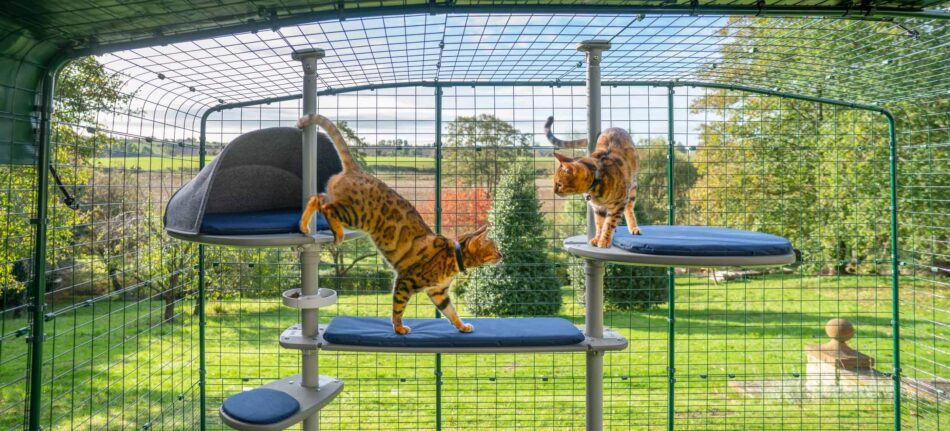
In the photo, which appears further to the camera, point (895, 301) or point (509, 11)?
point (895, 301)

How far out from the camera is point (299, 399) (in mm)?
2553

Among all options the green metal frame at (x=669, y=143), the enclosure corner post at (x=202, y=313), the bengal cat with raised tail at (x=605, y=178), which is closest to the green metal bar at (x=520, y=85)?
the green metal frame at (x=669, y=143)

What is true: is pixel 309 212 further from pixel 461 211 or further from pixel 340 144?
pixel 461 211

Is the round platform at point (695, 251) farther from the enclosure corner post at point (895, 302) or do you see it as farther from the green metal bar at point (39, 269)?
the green metal bar at point (39, 269)

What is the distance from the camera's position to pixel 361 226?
89.7 inches

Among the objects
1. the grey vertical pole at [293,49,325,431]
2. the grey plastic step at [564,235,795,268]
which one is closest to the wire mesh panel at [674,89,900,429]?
the grey plastic step at [564,235,795,268]

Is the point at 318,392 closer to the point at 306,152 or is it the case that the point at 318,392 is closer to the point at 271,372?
the point at 306,152

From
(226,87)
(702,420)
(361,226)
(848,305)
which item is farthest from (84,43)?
(848,305)

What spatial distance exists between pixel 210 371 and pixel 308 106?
14.9ft

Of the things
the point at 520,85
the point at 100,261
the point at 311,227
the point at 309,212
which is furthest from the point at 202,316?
the point at 520,85

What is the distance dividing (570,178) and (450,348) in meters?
0.88

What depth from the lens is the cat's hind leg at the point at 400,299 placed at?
2.31 meters

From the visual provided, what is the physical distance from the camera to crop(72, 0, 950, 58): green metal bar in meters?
2.28

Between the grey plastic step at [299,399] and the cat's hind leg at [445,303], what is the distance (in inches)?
29.8
